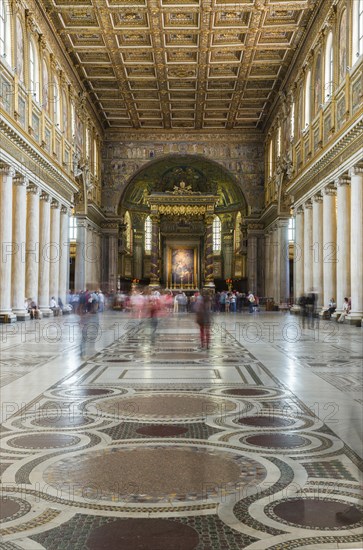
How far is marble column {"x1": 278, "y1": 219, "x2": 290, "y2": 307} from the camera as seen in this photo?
3309 centimetres

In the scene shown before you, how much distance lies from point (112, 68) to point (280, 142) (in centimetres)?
998

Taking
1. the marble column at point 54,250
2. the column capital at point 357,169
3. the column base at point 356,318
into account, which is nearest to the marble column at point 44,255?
the marble column at point 54,250

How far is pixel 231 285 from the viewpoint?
42.8 m

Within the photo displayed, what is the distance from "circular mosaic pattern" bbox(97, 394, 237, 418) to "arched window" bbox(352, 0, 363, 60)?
617 inches

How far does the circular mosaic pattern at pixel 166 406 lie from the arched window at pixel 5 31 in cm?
1590

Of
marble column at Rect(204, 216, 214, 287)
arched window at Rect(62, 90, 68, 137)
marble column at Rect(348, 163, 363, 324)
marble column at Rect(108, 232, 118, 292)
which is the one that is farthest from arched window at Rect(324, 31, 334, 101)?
marble column at Rect(204, 216, 214, 287)

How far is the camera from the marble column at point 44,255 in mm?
24859

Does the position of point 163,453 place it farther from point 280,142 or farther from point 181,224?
point 181,224

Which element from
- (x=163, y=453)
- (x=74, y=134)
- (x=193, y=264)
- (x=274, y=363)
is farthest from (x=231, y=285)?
(x=163, y=453)

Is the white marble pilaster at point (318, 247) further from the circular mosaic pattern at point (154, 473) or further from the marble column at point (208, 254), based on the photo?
the circular mosaic pattern at point (154, 473)

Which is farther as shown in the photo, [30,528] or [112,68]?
[112,68]

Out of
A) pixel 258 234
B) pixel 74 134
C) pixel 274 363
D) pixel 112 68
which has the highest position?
pixel 112 68

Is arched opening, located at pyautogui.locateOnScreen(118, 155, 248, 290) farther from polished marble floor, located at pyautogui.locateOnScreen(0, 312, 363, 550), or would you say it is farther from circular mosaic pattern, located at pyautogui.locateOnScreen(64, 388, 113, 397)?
circular mosaic pattern, located at pyautogui.locateOnScreen(64, 388, 113, 397)

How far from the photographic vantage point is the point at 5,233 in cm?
1944
